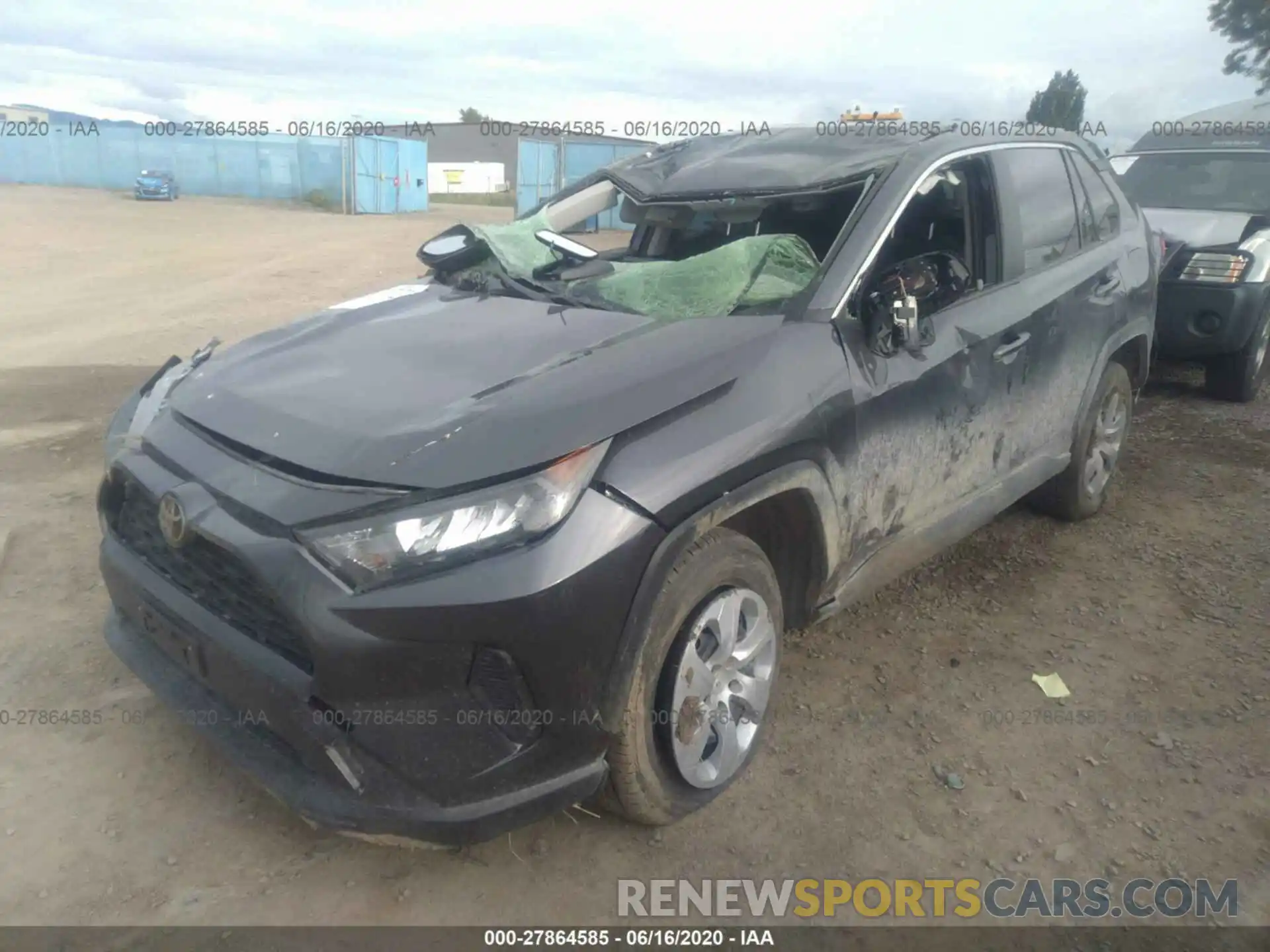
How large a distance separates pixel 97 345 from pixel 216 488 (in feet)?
22.4

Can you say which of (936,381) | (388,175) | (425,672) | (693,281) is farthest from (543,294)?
(388,175)

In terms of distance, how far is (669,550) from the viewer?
7.32 ft

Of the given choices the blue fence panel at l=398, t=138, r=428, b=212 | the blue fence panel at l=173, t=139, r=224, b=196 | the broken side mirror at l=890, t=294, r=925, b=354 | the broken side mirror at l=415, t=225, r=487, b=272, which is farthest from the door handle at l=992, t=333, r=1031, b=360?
the blue fence panel at l=173, t=139, r=224, b=196

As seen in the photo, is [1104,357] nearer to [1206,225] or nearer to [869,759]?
[869,759]

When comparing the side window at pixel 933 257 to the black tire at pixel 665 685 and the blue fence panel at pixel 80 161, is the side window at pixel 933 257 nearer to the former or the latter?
the black tire at pixel 665 685

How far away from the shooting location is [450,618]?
1.98 meters

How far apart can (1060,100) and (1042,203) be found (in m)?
28.6

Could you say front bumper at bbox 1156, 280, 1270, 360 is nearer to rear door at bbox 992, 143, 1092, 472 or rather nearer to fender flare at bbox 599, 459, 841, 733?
rear door at bbox 992, 143, 1092, 472

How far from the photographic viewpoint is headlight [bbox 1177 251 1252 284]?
20.4 feet

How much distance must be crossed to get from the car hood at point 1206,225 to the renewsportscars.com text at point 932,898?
5.34m

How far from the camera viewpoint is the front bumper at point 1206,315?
618cm

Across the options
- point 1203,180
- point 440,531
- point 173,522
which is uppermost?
point 1203,180

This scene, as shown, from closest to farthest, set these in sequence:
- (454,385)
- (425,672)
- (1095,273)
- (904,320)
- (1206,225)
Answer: (425,672) < (454,385) < (904,320) < (1095,273) < (1206,225)

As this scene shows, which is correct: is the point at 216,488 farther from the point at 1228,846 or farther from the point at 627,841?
the point at 1228,846
